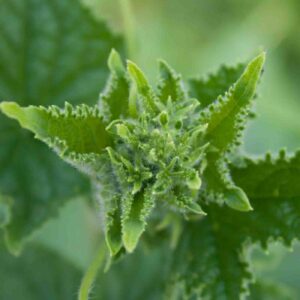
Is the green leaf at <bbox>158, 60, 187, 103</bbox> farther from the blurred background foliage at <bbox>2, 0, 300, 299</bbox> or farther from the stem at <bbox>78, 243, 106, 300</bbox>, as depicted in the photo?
the blurred background foliage at <bbox>2, 0, 300, 299</bbox>

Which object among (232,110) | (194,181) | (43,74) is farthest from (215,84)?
(43,74)

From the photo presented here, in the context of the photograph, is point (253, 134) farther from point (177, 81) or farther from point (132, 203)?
point (132, 203)

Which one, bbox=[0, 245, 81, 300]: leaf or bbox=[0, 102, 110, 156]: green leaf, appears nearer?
bbox=[0, 102, 110, 156]: green leaf

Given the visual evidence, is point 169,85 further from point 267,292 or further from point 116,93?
point 267,292

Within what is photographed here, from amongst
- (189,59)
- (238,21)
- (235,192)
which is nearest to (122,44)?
(235,192)

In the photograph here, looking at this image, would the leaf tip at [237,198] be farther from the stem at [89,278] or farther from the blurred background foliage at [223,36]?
the blurred background foliage at [223,36]

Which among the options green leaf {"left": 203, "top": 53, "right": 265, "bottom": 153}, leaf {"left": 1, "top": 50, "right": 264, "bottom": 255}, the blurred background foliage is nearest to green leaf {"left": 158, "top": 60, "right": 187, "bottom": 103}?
leaf {"left": 1, "top": 50, "right": 264, "bottom": 255}
